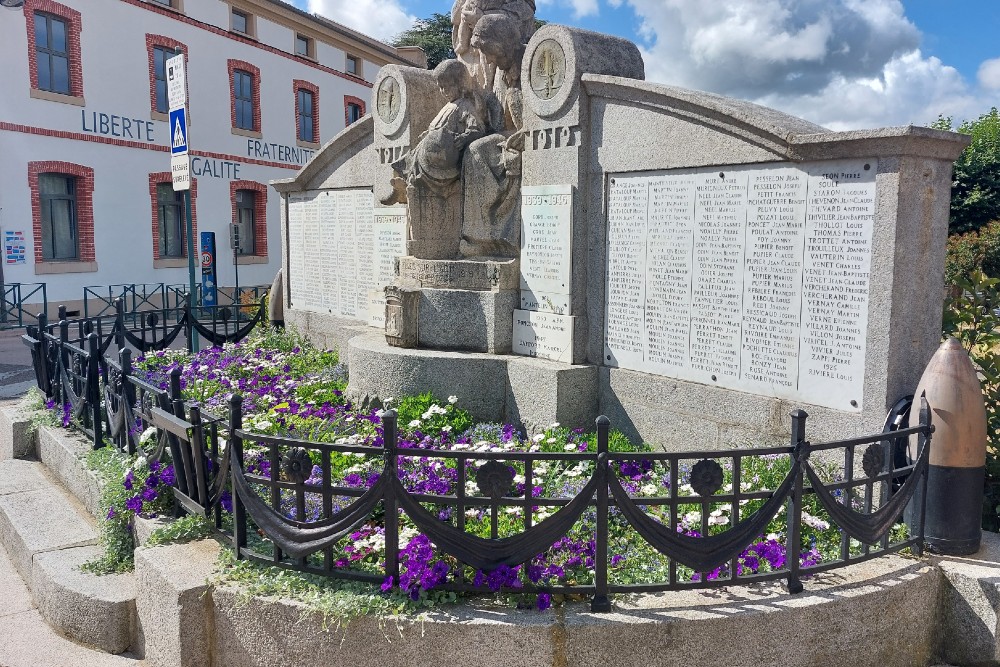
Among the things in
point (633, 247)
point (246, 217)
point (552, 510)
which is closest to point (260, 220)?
point (246, 217)

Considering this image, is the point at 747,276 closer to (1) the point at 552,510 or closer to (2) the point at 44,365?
(1) the point at 552,510

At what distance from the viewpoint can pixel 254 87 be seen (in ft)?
75.1

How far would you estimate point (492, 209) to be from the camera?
6.66 metres

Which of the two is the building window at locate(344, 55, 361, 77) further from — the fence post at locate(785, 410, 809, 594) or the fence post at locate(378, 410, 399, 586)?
the fence post at locate(785, 410, 809, 594)

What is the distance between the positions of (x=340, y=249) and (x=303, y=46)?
58.3 ft

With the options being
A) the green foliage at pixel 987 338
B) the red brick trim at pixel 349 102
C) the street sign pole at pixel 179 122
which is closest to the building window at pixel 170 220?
the red brick trim at pixel 349 102

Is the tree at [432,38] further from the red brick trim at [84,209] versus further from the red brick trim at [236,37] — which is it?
the red brick trim at [84,209]

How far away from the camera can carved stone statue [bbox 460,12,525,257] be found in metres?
6.50

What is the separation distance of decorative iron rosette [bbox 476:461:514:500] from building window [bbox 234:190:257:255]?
68.0 feet

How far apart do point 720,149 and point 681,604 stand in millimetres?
2816

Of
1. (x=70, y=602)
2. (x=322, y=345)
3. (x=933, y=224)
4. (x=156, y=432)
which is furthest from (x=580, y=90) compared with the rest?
(x=322, y=345)

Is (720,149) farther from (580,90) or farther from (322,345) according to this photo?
(322,345)

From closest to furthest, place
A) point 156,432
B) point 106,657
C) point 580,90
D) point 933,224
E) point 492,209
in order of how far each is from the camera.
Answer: point 106,657 → point 933,224 → point 156,432 → point 580,90 → point 492,209

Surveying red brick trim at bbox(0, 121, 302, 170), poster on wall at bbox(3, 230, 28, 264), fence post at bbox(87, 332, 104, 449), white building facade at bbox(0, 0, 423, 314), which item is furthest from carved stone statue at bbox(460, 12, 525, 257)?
red brick trim at bbox(0, 121, 302, 170)
